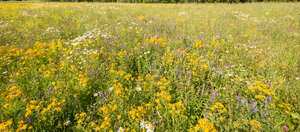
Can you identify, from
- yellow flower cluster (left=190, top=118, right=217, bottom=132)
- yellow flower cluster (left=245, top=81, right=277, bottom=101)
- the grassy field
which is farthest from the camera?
yellow flower cluster (left=245, top=81, right=277, bottom=101)

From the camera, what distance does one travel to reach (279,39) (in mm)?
4660

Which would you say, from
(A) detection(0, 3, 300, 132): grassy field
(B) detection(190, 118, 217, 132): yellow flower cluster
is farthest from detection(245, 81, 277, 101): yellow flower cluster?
(B) detection(190, 118, 217, 132): yellow flower cluster

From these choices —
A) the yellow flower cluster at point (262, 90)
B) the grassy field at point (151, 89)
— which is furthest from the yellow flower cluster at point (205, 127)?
the yellow flower cluster at point (262, 90)

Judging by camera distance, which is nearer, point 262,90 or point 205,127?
point 205,127

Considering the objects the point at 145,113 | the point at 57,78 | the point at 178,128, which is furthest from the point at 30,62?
the point at 178,128

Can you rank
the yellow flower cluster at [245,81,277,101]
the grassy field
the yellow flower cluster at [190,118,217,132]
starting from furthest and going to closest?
the yellow flower cluster at [245,81,277,101], the grassy field, the yellow flower cluster at [190,118,217,132]

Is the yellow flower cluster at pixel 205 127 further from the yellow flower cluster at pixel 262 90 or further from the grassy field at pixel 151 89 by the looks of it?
the yellow flower cluster at pixel 262 90

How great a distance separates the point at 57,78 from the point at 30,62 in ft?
3.87

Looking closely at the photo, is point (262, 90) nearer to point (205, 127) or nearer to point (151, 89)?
point (205, 127)

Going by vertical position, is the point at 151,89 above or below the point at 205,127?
above

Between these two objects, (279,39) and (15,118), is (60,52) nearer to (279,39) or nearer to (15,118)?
(15,118)

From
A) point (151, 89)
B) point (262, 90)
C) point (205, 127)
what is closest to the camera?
point (205, 127)

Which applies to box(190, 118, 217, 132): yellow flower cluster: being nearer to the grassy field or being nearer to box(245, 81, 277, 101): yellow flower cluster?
the grassy field

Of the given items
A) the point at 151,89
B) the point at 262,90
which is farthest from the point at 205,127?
the point at 262,90
